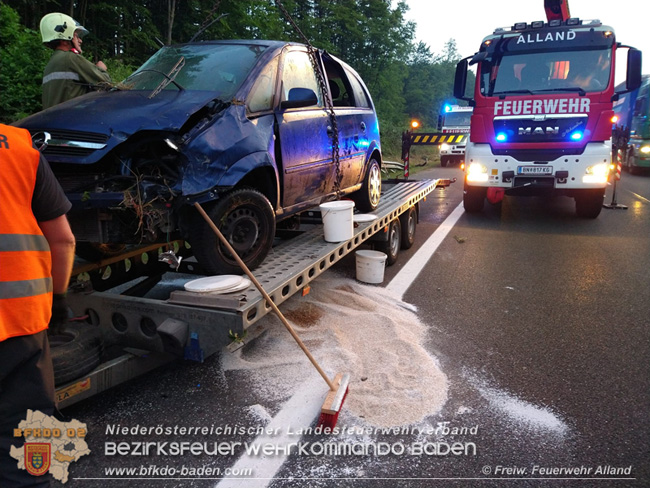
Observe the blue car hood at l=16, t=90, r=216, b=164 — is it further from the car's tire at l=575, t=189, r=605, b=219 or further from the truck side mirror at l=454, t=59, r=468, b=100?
the car's tire at l=575, t=189, r=605, b=219

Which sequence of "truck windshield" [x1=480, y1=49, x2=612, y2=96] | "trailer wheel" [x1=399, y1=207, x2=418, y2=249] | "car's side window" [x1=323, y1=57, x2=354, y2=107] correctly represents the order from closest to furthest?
1. "car's side window" [x1=323, y1=57, x2=354, y2=107]
2. "trailer wheel" [x1=399, y1=207, x2=418, y2=249]
3. "truck windshield" [x1=480, y1=49, x2=612, y2=96]

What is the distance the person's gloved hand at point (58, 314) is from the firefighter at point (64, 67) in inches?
106

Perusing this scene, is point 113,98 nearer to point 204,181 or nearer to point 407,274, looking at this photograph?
point 204,181

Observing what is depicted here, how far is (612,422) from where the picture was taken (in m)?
2.82

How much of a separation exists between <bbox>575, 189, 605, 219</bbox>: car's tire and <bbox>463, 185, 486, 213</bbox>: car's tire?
5.59 feet

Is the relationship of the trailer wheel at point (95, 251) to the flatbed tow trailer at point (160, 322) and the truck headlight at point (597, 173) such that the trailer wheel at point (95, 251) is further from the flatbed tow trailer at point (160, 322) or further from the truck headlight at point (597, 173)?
the truck headlight at point (597, 173)

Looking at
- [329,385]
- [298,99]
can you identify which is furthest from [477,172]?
[329,385]

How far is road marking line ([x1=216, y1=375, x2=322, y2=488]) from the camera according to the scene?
2324 mm

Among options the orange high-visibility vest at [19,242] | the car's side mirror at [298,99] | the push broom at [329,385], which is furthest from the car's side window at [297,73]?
the orange high-visibility vest at [19,242]

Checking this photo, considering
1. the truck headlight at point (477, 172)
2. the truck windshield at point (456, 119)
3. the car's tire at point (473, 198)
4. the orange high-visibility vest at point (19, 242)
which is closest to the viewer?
the orange high-visibility vest at point (19, 242)

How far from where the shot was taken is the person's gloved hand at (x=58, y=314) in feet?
6.47

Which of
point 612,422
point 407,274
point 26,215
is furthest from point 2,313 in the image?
point 407,274

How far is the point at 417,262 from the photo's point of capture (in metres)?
6.38

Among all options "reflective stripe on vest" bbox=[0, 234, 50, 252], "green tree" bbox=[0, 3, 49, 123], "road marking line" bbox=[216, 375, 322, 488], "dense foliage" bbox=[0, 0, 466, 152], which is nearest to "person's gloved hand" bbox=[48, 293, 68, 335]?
"reflective stripe on vest" bbox=[0, 234, 50, 252]
